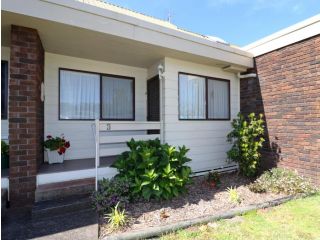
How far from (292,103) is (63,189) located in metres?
5.28

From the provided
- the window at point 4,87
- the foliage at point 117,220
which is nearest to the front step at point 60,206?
the foliage at point 117,220

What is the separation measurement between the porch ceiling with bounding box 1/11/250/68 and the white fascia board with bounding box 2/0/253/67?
4.1 inches

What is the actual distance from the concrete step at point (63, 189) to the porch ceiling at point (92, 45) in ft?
8.95

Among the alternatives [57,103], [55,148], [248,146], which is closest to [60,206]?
[55,148]

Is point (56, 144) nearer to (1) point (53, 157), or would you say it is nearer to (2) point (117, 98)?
(1) point (53, 157)

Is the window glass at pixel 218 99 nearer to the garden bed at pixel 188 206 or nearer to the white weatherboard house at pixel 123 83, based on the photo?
the white weatherboard house at pixel 123 83

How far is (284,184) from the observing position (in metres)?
4.95

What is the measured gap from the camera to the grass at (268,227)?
10.5 feet

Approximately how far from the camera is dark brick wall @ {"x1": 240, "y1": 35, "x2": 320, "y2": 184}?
507 centimetres

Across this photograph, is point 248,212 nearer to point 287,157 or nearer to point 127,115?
point 287,157

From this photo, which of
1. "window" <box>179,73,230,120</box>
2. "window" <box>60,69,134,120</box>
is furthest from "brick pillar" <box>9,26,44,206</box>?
"window" <box>179,73,230,120</box>

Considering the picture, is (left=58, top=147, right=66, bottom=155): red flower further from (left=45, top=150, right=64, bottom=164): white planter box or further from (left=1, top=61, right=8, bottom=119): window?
(left=1, top=61, right=8, bottom=119): window

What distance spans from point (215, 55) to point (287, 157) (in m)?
3.05

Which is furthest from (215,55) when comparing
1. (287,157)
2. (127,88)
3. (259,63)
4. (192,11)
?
(192,11)
